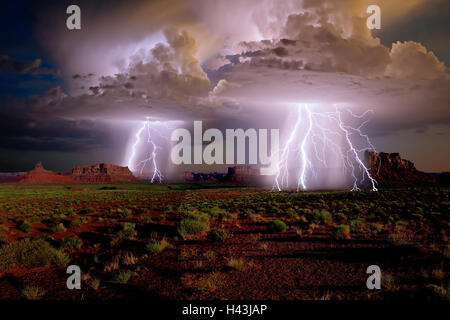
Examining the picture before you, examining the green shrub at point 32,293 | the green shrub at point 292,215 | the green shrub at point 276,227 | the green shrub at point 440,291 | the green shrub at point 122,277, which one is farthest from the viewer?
the green shrub at point 292,215

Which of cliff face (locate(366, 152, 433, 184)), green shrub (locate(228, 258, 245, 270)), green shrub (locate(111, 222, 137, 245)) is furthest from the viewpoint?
cliff face (locate(366, 152, 433, 184))

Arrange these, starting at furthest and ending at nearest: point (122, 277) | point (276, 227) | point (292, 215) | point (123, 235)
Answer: point (292, 215) → point (276, 227) → point (123, 235) → point (122, 277)

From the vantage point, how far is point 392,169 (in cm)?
13225

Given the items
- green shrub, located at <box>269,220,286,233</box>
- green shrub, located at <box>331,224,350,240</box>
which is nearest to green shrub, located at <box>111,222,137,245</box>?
green shrub, located at <box>269,220,286,233</box>

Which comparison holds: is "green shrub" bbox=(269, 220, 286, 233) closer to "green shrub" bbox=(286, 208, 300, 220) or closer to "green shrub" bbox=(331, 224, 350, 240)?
"green shrub" bbox=(331, 224, 350, 240)

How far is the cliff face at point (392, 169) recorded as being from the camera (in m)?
123

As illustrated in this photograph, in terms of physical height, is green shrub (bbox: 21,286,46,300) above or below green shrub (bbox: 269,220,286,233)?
below

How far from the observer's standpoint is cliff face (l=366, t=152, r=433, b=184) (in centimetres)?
12344

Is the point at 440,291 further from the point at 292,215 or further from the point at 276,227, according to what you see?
the point at 292,215

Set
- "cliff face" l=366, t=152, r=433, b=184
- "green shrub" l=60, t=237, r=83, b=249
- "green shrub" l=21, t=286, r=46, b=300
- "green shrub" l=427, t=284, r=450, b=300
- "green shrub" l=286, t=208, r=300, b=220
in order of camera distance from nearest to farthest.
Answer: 1. "green shrub" l=427, t=284, r=450, b=300
2. "green shrub" l=21, t=286, r=46, b=300
3. "green shrub" l=60, t=237, r=83, b=249
4. "green shrub" l=286, t=208, r=300, b=220
5. "cliff face" l=366, t=152, r=433, b=184

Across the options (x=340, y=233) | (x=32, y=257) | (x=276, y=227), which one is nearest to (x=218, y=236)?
(x=276, y=227)

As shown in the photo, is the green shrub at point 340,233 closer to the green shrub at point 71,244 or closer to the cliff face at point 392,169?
the green shrub at point 71,244

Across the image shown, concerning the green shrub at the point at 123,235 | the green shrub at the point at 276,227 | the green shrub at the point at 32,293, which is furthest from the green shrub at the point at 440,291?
the green shrub at the point at 123,235
